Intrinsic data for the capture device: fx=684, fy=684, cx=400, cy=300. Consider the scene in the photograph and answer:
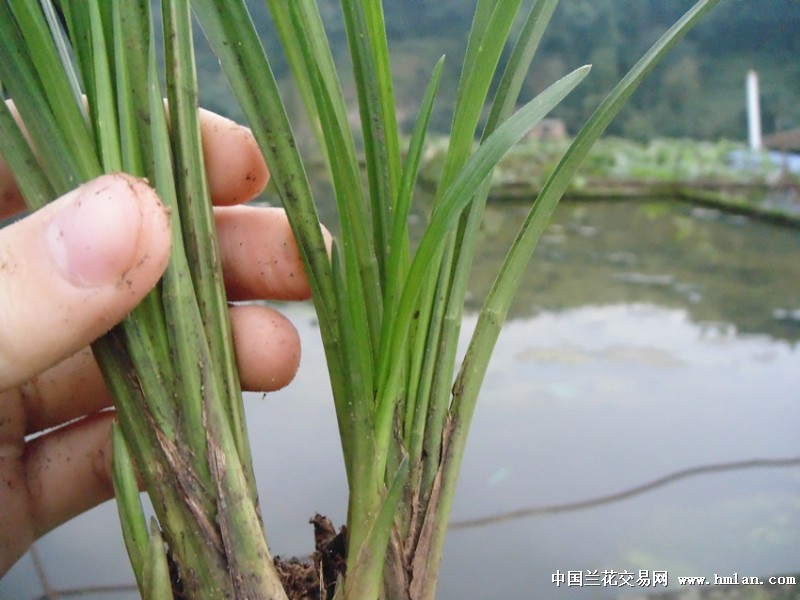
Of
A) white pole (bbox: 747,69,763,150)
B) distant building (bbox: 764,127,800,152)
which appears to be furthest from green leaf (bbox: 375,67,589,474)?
white pole (bbox: 747,69,763,150)

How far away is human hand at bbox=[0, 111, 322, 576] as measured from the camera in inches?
8.9

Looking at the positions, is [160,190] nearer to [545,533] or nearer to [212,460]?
[212,460]

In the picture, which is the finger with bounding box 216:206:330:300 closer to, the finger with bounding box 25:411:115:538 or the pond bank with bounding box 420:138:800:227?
the finger with bounding box 25:411:115:538

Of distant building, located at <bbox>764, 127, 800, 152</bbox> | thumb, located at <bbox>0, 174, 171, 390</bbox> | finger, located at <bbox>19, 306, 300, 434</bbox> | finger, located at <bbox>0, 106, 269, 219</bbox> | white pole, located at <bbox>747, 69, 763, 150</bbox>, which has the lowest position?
thumb, located at <bbox>0, 174, 171, 390</bbox>

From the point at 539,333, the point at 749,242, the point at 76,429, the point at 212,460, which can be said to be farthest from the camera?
the point at 749,242

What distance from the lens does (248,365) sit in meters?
0.36

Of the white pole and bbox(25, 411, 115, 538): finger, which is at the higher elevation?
the white pole

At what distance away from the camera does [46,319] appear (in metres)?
0.25

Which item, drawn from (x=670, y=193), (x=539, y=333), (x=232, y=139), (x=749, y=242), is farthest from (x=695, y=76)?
(x=232, y=139)

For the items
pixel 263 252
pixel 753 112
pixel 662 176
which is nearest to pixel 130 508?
pixel 263 252

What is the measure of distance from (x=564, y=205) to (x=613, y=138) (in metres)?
1.02

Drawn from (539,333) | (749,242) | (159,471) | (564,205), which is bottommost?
(159,471)

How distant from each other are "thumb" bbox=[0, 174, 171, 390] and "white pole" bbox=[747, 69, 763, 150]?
7.50ft

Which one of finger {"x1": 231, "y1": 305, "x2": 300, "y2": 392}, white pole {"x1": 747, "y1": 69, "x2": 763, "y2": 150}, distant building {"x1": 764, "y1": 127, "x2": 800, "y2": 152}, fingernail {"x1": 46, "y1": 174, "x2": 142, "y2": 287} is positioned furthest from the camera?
white pole {"x1": 747, "y1": 69, "x2": 763, "y2": 150}
